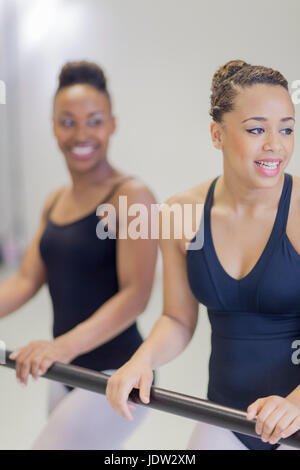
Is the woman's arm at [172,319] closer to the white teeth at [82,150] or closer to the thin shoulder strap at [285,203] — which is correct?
the thin shoulder strap at [285,203]

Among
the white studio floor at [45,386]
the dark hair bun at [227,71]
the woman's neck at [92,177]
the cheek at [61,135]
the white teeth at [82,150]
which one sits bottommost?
the white studio floor at [45,386]

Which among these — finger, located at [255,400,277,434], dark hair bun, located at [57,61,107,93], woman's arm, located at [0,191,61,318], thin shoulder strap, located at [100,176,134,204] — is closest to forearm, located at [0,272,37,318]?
woman's arm, located at [0,191,61,318]

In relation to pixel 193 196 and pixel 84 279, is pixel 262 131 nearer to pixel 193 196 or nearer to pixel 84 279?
pixel 193 196

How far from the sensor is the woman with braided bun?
740 millimetres

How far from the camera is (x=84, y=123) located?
1.06 metres

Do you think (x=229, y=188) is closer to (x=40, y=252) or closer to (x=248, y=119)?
(x=248, y=119)

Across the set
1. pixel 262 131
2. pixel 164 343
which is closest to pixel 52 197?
pixel 164 343

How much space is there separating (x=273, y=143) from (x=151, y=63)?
346 millimetres

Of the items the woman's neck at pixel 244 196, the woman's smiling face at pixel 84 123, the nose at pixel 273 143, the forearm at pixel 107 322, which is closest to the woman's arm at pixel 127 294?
the forearm at pixel 107 322

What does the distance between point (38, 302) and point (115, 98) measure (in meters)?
0.46

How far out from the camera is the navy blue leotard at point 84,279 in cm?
106

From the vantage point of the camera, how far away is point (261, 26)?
837 millimetres

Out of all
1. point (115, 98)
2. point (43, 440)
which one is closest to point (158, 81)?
point (115, 98)
